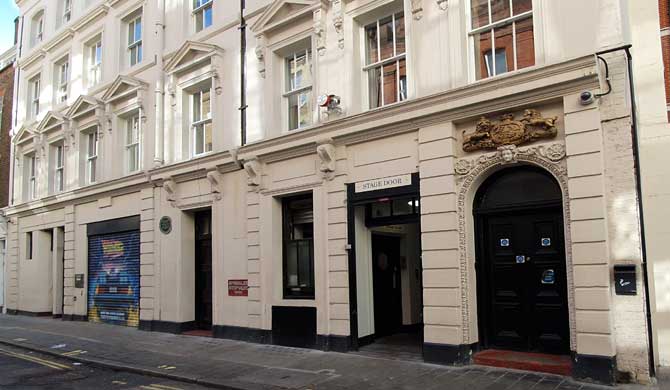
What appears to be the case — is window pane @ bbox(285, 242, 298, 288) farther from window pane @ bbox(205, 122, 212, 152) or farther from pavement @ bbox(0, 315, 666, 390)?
window pane @ bbox(205, 122, 212, 152)

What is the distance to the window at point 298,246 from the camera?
12297 millimetres

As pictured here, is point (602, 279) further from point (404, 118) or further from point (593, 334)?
point (404, 118)

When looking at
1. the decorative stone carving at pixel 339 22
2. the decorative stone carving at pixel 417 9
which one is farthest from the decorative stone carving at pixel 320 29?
the decorative stone carving at pixel 417 9

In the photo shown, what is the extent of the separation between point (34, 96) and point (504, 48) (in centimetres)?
2121

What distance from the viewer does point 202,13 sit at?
15.7m

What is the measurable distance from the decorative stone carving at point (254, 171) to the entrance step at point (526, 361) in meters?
6.24

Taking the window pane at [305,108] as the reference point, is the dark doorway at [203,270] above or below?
below

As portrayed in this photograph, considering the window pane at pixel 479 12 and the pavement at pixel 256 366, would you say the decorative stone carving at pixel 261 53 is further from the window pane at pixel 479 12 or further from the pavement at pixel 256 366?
the pavement at pixel 256 366

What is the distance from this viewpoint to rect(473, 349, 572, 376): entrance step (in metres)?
8.37

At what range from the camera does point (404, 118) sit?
33.7 ft

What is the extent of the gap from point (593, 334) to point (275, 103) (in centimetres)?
832

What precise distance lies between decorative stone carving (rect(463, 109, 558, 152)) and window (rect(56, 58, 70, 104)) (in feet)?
56.5

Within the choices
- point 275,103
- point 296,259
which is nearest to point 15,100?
point 275,103

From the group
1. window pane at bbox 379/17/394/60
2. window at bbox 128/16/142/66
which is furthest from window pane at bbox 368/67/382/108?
window at bbox 128/16/142/66
